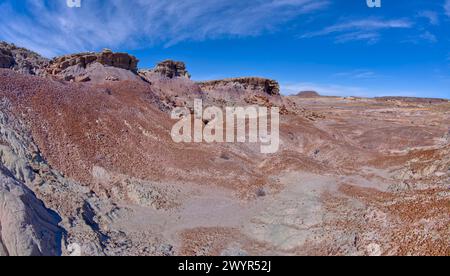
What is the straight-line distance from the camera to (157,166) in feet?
84.1

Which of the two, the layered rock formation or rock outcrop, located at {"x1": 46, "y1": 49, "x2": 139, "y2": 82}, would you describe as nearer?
rock outcrop, located at {"x1": 46, "y1": 49, "x2": 139, "y2": 82}

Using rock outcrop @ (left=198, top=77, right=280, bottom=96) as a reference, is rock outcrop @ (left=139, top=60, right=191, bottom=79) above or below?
above

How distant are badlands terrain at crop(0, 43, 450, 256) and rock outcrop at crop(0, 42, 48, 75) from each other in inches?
5.8

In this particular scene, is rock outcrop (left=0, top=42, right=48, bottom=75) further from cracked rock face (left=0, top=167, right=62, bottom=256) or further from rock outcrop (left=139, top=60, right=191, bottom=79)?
cracked rock face (left=0, top=167, right=62, bottom=256)

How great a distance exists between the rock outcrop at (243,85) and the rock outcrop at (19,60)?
996 inches

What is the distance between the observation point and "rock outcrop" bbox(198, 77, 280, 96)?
58.0 meters

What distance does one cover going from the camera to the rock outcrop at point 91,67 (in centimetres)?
3819

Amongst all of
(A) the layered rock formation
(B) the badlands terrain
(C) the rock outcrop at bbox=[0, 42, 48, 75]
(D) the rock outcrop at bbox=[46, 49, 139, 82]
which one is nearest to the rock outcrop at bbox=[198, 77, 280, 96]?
(A) the layered rock formation

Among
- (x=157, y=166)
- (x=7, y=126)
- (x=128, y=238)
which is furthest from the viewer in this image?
(x=157, y=166)

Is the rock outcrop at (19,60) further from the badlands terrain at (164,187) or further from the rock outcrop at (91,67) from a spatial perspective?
the rock outcrop at (91,67)

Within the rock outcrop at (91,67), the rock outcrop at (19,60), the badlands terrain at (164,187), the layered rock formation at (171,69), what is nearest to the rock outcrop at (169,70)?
the layered rock formation at (171,69)
